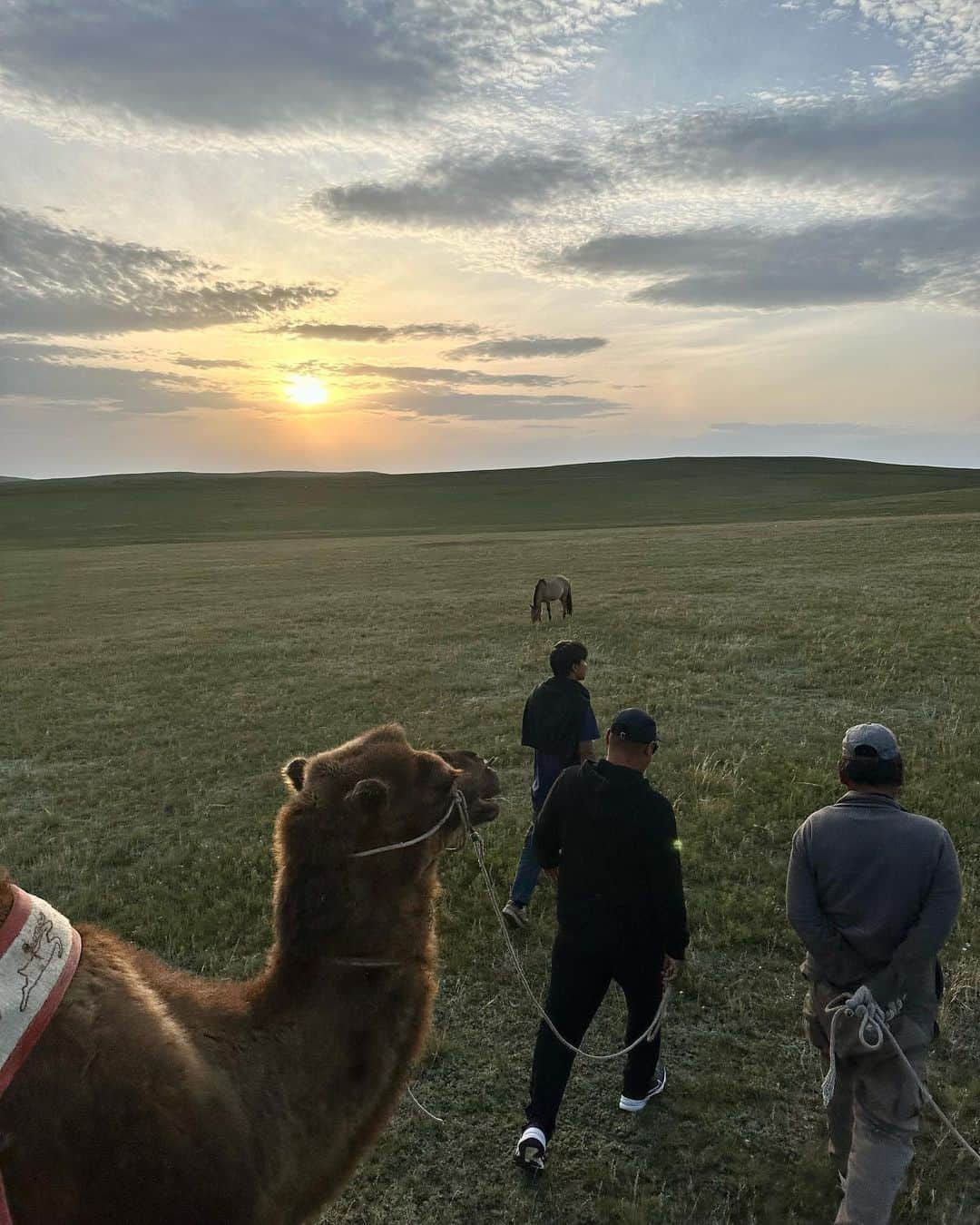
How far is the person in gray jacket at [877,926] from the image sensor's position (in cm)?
381

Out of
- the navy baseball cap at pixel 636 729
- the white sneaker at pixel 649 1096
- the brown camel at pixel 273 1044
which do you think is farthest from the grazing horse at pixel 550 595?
the brown camel at pixel 273 1044

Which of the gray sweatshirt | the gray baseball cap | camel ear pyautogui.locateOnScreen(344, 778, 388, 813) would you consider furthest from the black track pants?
camel ear pyautogui.locateOnScreen(344, 778, 388, 813)

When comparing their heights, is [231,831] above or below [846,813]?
below

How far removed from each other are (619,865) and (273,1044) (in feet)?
6.64

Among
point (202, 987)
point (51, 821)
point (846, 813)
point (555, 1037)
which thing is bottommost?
point (51, 821)

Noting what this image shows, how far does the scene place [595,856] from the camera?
14.8 feet

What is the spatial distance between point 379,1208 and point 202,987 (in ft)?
6.44

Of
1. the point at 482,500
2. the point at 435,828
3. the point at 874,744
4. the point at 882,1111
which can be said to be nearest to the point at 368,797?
the point at 435,828

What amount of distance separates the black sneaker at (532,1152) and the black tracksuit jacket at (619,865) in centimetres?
114

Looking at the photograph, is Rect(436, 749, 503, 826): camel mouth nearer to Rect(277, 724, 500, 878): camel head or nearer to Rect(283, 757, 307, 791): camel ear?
Rect(277, 724, 500, 878): camel head

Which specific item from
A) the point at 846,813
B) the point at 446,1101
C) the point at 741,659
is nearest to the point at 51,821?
the point at 446,1101

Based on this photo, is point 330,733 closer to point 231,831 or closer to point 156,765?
point 156,765

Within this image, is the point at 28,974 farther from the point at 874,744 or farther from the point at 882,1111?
the point at 882,1111

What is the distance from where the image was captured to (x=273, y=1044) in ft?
10.5
